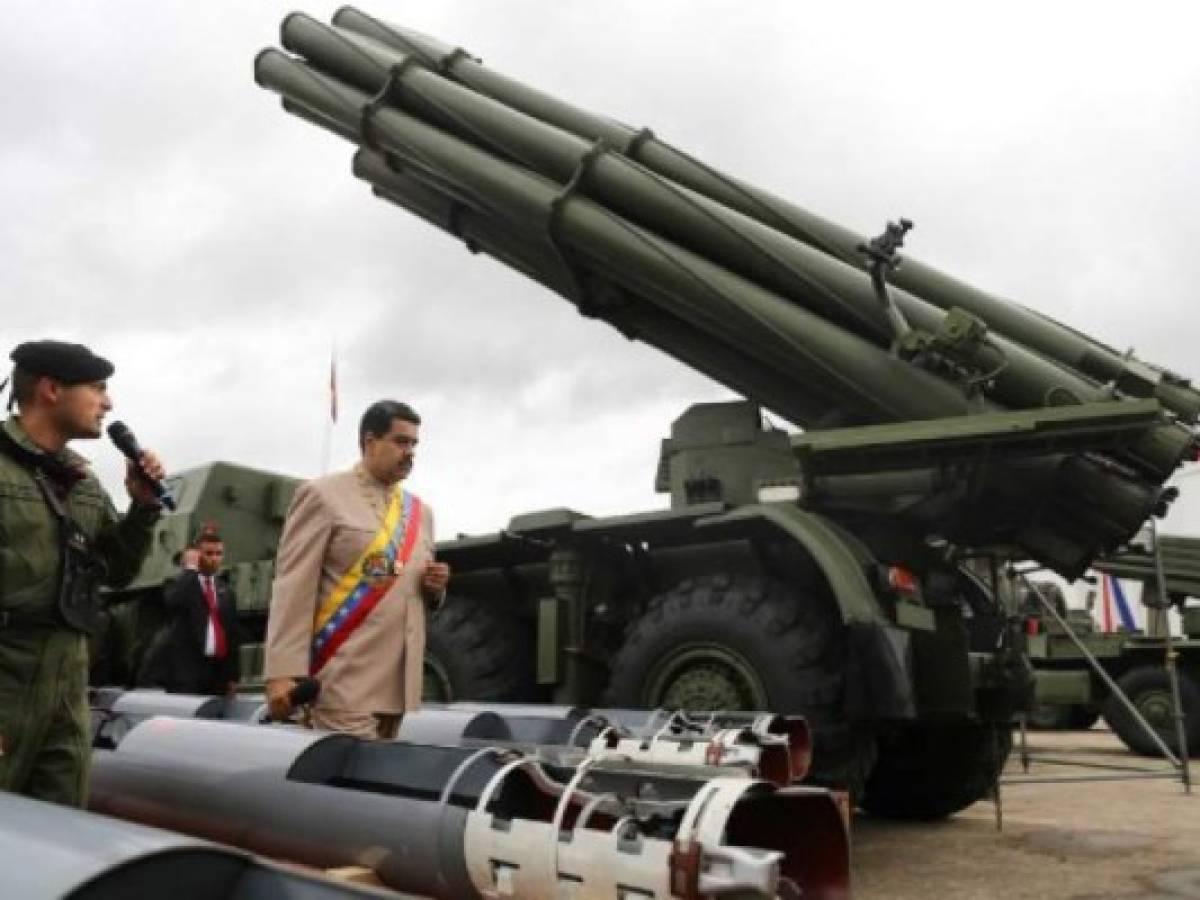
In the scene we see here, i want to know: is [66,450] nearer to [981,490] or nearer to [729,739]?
[729,739]

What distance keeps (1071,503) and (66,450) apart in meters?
4.38

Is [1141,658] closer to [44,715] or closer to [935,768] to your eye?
[935,768]

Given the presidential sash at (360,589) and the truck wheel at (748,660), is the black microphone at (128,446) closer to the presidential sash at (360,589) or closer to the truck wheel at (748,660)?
the presidential sash at (360,589)

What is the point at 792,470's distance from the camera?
19.9ft

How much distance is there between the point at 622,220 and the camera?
20.3ft

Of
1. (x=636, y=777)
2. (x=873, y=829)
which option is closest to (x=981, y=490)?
(x=873, y=829)

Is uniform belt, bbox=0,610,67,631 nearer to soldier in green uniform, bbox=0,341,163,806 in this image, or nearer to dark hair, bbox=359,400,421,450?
soldier in green uniform, bbox=0,341,163,806

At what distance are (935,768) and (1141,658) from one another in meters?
6.36

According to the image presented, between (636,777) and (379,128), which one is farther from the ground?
(379,128)

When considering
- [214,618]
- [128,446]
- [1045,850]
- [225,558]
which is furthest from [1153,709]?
[128,446]

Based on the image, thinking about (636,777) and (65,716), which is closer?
(636,777)

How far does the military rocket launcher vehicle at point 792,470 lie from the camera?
16.0 feet

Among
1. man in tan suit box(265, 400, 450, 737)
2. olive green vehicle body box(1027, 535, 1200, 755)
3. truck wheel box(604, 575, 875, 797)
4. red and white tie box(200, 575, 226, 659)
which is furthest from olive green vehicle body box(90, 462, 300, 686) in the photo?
olive green vehicle body box(1027, 535, 1200, 755)

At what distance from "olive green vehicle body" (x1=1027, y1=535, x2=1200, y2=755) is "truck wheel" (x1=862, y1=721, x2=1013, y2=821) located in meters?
3.63
